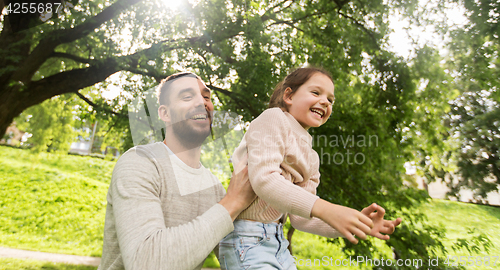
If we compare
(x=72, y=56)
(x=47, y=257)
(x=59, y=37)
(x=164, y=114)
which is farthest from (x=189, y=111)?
(x=47, y=257)

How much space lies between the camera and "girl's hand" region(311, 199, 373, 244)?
93 centimetres

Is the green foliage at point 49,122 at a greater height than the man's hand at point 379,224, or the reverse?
the green foliage at point 49,122

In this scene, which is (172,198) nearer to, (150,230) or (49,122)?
(150,230)

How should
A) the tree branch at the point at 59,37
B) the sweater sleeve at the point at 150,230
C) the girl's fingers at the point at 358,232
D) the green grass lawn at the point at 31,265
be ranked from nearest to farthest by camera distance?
the girl's fingers at the point at 358,232
the sweater sleeve at the point at 150,230
the tree branch at the point at 59,37
the green grass lawn at the point at 31,265

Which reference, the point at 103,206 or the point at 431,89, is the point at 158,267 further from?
the point at 103,206

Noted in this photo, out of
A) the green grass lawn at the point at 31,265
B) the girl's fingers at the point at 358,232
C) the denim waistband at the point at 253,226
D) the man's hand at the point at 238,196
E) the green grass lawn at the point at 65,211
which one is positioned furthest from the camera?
the green grass lawn at the point at 65,211

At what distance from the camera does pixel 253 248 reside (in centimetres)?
134

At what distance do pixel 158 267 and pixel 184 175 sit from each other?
53 cm

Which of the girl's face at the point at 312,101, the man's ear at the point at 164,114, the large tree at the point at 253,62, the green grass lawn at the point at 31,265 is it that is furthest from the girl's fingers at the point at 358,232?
the green grass lawn at the point at 31,265

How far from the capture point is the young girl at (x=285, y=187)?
1.08 meters

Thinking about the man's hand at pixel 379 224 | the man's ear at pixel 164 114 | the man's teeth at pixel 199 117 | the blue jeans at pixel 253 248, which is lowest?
the blue jeans at pixel 253 248

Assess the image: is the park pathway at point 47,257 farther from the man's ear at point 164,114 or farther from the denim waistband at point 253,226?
the denim waistband at point 253,226

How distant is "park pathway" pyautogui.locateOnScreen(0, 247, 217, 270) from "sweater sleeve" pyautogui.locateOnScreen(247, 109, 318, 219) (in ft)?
27.2

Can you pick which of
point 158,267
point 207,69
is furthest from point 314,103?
point 207,69
